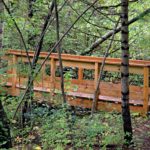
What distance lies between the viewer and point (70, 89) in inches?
320

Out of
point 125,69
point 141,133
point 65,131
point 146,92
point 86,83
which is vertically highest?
point 125,69

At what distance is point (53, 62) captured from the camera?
28.0 ft

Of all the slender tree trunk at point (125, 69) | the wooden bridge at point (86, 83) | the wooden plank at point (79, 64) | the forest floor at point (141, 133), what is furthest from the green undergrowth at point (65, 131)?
the wooden plank at point (79, 64)

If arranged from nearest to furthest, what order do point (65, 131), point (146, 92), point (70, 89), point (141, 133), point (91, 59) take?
point (65, 131), point (141, 133), point (146, 92), point (91, 59), point (70, 89)

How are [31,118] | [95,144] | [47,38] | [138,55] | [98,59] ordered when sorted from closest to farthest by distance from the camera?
[95,144], [31,118], [98,59], [47,38], [138,55]

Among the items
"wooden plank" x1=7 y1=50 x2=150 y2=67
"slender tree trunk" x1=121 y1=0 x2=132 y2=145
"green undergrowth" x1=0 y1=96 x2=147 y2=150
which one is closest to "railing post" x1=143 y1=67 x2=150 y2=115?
"wooden plank" x1=7 y1=50 x2=150 y2=67

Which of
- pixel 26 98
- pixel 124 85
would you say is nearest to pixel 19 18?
pixel 26 98

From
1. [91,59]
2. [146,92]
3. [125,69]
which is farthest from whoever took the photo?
[91,59]

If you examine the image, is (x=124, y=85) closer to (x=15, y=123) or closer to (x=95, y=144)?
(x=95, y=144)

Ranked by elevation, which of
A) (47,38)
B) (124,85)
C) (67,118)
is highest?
(47,38)

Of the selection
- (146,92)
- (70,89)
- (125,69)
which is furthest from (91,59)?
(125,69)

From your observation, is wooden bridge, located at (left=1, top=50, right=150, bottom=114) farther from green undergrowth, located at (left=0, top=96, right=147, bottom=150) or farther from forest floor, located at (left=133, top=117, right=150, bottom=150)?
green undergrowth, located at (left=0, top=96, right=147, bottom=150)

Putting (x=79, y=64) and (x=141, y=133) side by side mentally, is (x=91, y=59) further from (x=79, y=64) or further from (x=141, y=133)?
(x=141, y=133)

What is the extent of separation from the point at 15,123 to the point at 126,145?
283cm
